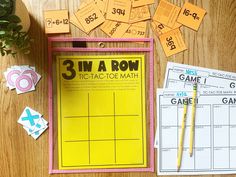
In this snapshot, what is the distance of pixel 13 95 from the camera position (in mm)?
917

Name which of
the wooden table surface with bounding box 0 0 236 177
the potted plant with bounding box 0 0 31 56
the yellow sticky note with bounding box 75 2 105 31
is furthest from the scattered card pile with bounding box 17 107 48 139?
the yellow sticky note with bounding box 75 2 105 31

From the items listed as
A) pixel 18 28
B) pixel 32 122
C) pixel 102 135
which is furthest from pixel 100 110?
pixel 18 28

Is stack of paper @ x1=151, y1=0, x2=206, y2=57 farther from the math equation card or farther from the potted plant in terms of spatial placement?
the potted plant

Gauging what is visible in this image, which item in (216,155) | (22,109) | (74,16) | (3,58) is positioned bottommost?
(216,155)

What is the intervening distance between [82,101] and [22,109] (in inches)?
6.2

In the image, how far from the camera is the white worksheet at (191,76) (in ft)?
3.05

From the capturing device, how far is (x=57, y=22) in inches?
35.9

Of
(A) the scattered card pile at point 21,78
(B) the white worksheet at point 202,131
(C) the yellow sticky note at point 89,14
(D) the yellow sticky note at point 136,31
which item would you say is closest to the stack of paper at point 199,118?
(B) the white worksheet at point 202,131

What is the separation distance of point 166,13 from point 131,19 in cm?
9

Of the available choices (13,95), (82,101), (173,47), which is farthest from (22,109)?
(173,47)

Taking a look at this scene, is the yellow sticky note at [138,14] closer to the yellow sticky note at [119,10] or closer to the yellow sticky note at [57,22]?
the yellow sticky note at [119,10]

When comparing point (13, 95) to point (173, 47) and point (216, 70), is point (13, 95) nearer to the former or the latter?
point (173, 47)

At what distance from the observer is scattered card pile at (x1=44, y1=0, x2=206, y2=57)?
0.91m

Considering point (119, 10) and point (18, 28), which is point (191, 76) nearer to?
point (119, 10)
